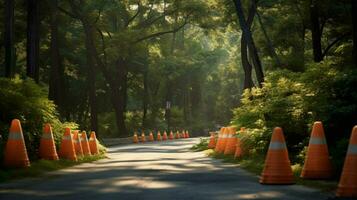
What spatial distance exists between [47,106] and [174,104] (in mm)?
76801

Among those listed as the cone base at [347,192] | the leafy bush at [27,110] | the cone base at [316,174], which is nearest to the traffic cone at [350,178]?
the cone base at [347,192]

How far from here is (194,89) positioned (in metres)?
93.6

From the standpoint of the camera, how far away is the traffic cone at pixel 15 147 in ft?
44.2

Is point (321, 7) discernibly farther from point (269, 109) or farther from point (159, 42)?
point (159, 42)

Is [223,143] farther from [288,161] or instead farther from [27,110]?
[288,161]

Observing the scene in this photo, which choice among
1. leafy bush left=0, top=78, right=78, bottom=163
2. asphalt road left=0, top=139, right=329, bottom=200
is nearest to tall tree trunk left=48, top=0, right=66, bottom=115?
leafy bush left=0, top=78, right=78, bottom=163

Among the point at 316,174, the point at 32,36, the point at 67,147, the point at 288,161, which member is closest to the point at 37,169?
the point at 67,147

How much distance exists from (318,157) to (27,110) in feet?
28.2

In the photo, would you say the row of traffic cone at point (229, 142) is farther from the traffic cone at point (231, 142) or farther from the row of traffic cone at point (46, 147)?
the row of traffic cone at point (46, 147)

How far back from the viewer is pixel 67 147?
17641mm

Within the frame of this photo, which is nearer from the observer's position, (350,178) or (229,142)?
(350,178)

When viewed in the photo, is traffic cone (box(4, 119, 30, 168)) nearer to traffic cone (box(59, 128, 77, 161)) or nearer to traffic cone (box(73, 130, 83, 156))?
traffic cone (box(59, 128, 77, 161))

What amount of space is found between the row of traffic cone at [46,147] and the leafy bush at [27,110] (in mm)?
376

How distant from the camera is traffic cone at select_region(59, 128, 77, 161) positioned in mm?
17562
